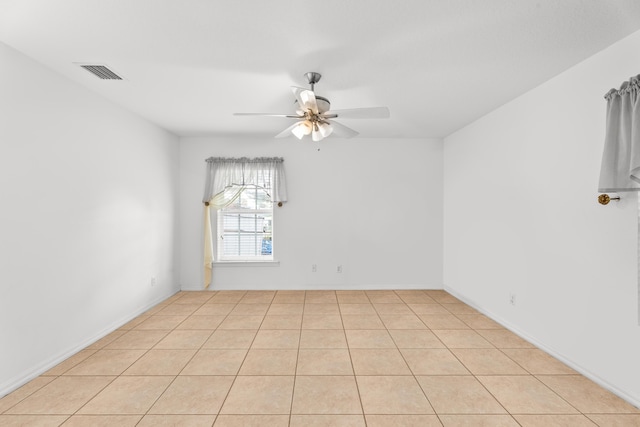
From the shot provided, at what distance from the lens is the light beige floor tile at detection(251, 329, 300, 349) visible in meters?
2.98

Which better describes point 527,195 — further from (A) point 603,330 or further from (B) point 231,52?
(B) point 231,52

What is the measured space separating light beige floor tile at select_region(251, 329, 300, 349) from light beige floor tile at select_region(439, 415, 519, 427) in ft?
4.70

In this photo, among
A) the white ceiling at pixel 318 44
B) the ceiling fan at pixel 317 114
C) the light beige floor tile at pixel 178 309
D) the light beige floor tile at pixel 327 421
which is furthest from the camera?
the light beige floor tile at pixel 178 309

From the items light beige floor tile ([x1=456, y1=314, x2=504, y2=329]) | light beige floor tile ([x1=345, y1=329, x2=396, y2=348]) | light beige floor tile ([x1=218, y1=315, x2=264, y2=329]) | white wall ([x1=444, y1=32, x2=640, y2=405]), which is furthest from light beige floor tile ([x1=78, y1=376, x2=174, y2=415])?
white wall ([x1=444, y1=32, x2=640, y2=405])

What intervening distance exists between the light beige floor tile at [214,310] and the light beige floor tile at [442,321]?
→ 2.41m

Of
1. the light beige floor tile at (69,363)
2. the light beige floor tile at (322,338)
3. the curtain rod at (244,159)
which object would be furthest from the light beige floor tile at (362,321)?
the curtain rod at (244,159)

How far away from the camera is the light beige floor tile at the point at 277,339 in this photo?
298 cm

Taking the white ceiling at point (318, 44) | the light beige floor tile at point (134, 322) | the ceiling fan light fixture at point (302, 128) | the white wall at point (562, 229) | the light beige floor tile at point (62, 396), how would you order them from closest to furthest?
the white ceiling at point (318, 44)
the light beige floor tile at point (62, 396)
the white wall at point (562, 229)
the ceiling fan light fixture at point (302, 128)
the light beige floor tile at point (134, 322)

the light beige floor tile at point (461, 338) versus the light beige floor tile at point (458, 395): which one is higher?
the light beige floor tile at point (461, 338)

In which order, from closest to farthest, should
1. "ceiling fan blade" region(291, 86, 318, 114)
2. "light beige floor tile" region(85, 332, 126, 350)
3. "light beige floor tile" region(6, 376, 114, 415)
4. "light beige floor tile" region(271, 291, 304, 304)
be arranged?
"light beige floor tile" region(6, 376, 114, 415) < "ceiling fan blade" region(291, 86, 318, 114) < "light beige floor tile" region(85, 332, 126, 350) < "light beige floor tile" region(271, 291, 304, 304)

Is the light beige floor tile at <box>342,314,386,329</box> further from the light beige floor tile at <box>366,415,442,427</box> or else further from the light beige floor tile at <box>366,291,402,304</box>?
the light beige floor tile at <box>366,415,442,427</box>

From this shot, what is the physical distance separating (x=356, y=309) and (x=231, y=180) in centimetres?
267

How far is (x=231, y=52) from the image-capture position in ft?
7.34

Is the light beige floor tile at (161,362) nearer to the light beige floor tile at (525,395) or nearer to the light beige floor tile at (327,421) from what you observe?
the light beige floor tile at (327,421)
